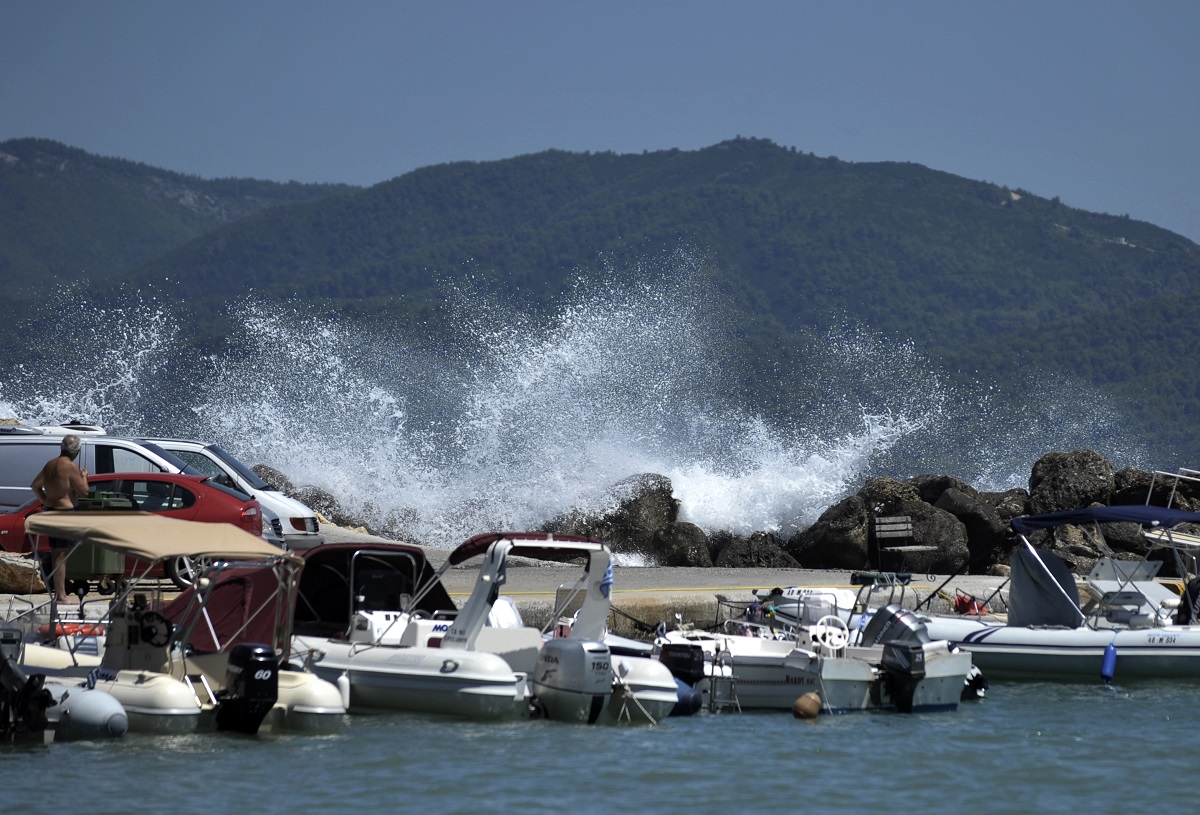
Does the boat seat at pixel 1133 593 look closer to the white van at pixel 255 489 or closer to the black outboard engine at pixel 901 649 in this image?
the black outboard engine at pixel 901 649

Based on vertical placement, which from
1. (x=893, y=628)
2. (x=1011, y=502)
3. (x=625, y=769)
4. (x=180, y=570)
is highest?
(x=1011, y=502)

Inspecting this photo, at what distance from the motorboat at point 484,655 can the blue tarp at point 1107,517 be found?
766cm

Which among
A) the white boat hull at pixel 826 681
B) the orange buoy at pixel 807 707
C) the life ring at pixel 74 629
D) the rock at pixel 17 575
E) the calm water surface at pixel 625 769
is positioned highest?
the rock at pixel 17 575

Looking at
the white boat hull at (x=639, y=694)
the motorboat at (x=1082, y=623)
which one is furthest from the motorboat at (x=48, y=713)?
the motorboat at (x=1082, y=623)

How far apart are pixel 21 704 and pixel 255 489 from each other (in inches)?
388

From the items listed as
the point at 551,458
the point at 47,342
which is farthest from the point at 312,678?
the point at 47,342

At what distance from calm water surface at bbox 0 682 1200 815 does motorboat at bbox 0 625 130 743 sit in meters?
0.18

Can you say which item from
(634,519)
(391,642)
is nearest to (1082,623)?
(391,642)

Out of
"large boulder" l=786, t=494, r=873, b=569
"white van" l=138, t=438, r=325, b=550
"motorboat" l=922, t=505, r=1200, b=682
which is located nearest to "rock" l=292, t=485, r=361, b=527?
"large boulder" l=786, t=494, r=873, b=569

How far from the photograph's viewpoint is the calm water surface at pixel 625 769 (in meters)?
12.0

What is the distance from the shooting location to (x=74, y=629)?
636 inches

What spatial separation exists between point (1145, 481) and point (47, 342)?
130 metres

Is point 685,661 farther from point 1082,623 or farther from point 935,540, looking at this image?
point 935,540

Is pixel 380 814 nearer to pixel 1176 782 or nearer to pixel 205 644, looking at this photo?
pixel 205 644
